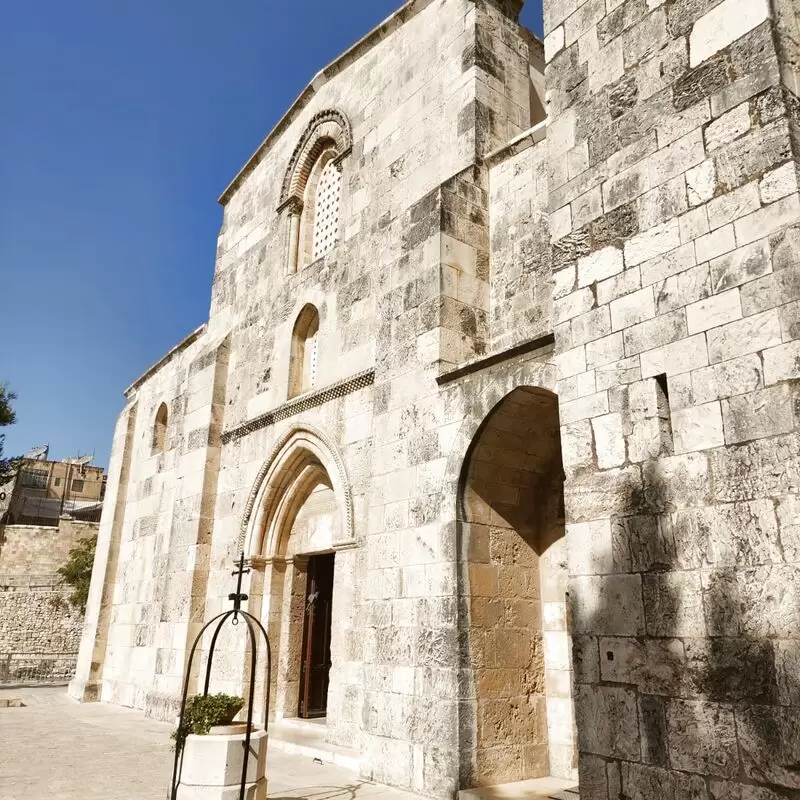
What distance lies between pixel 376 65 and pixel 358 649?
7.25 meters

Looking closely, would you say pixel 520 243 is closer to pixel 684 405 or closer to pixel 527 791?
pixel 684 405

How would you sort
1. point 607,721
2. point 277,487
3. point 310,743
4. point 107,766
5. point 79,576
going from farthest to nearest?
1. point 79,576
2. point 277,487
3. point 310,743
4. point 107,766
5. point 607,721

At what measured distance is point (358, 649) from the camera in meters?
7.07

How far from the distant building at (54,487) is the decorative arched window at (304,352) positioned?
3525cm

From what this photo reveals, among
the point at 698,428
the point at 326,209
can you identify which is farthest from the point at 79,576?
the point at 698,428

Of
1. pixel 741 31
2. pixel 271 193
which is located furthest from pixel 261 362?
pixel 741 31

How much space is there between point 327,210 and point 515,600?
254 inches

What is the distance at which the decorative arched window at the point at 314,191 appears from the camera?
10234 millimetres

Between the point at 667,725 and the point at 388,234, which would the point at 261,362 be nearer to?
the point at 388,234

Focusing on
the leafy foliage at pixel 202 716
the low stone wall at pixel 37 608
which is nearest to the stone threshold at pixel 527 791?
the leafy foliage at pixel 202 716

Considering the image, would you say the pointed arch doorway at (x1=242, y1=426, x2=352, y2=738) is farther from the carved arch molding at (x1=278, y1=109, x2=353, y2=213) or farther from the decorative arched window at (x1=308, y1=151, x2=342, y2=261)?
the carved arch molding at (x1=278, y1=109, x2=353, y2=213)

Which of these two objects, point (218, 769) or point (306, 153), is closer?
point (218, 769)

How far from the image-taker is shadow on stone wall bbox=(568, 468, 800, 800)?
340 cm

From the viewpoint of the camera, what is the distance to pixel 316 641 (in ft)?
A: 29.5
